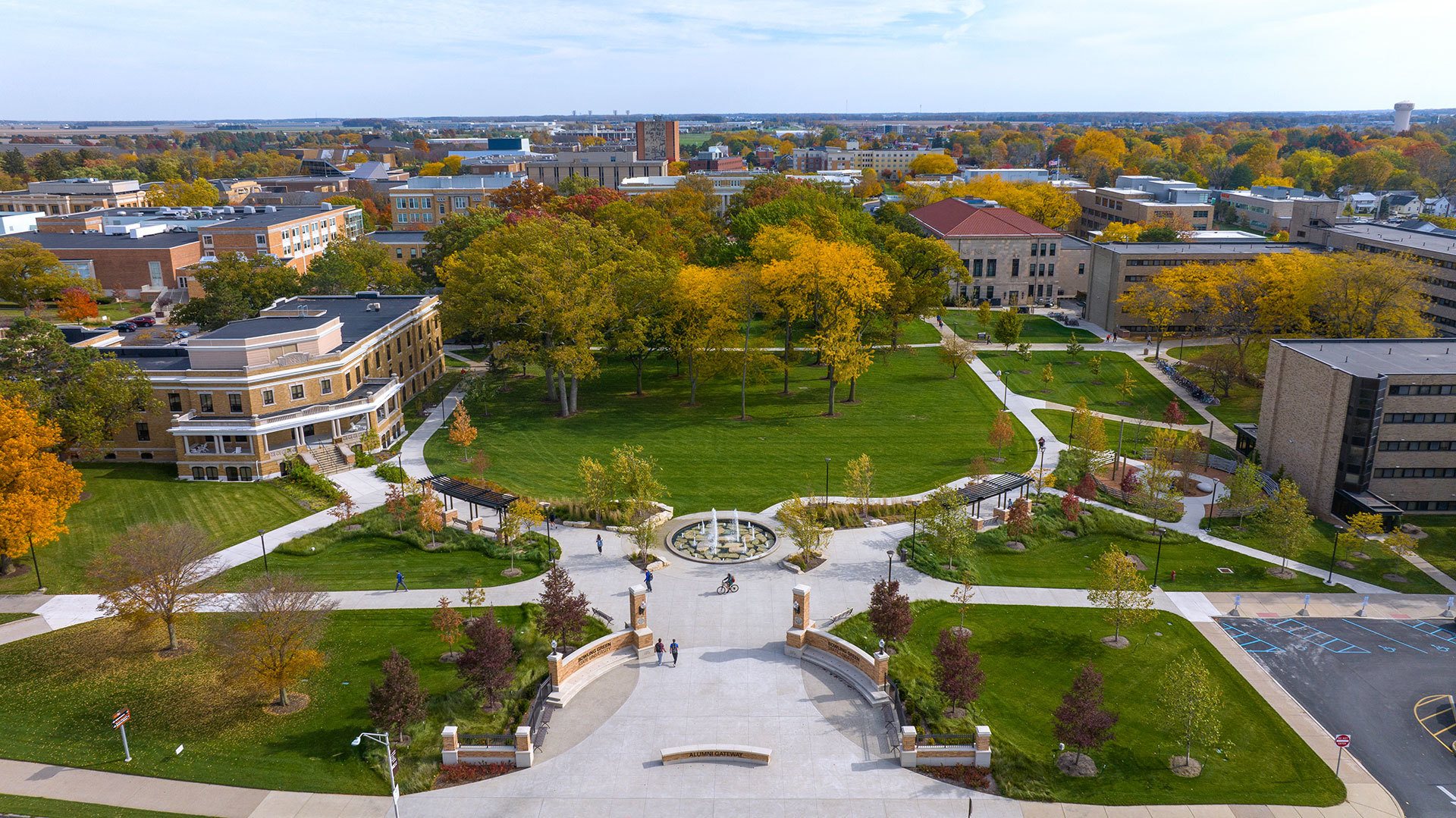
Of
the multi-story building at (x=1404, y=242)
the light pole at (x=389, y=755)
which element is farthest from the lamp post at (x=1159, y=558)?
the multi-story building at (x=1404, y=242)

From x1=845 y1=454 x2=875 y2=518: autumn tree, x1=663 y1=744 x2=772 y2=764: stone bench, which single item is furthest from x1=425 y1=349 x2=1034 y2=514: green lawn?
x1=663 y1=744 x2=772 y2=764: stone bench

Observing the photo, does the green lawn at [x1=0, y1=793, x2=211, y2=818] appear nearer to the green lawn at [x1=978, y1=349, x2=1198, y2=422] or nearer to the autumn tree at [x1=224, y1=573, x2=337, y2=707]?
the autumn tree at [x1=224, y1=573, x2=337, y2=707]

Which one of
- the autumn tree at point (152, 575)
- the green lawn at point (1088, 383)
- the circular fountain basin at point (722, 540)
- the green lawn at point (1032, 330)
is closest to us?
the autumn tree at point (152, 575)

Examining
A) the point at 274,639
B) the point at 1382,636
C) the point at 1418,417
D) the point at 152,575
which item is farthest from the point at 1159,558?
the point at 152,575

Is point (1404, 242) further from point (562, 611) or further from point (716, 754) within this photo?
point (562, 611)

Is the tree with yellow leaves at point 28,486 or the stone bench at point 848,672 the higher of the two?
the tree with yellow leaves at point 28,486

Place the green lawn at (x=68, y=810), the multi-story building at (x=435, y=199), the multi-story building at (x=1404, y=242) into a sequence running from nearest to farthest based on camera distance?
1. the green lawn at (x=68, y=810)
2. the multi-story building at (x=1404, y=242)
3. the multi-story building at (x=435, y=199)

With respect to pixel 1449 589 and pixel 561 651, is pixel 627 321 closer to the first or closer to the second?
pixel 561 651

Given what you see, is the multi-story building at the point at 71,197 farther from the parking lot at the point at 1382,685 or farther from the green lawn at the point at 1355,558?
the parking lot at the point at 1382,685

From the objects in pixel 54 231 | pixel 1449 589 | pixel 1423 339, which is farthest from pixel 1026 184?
pixel 54 231
